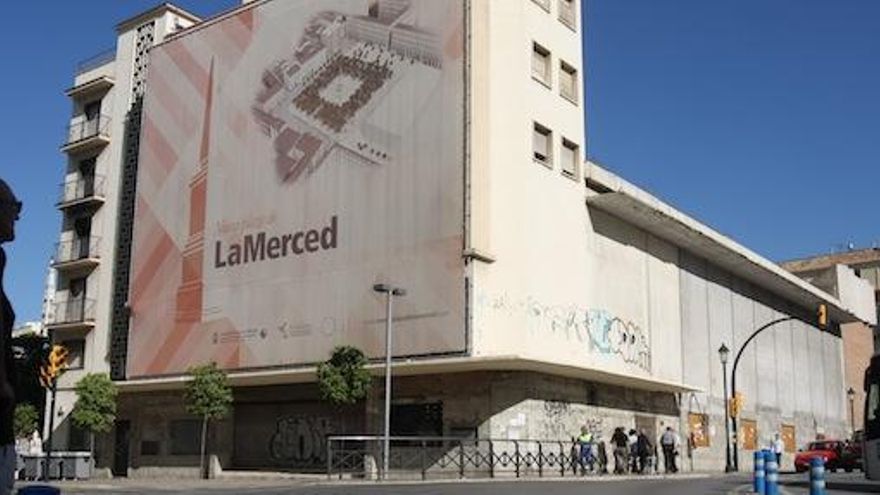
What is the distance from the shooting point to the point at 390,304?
30953 mm

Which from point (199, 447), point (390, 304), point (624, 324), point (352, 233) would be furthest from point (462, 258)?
point (199, 447)

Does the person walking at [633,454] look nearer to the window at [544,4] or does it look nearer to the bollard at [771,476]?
the window at [544,4]

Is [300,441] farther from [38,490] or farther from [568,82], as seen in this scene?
[38,490]

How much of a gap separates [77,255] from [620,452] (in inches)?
1020

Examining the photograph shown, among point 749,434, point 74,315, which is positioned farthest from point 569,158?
point 74,315

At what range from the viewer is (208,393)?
3578cm

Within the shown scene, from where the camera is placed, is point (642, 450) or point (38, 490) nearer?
point (38, 490)

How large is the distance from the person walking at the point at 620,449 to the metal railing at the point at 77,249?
2419 centimetres

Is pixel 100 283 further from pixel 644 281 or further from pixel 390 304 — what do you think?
pixel 644 281

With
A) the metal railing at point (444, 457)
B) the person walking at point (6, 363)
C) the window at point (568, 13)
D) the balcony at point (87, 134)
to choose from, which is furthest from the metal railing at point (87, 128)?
the person walking at point (6, 363)

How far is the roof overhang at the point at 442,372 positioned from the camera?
102 feet

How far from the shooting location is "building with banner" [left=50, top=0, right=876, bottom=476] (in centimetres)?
3278

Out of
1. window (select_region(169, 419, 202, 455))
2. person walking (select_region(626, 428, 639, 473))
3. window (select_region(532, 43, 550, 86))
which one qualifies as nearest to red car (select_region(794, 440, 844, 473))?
person walking (select_region(626, 428, 639, 473))

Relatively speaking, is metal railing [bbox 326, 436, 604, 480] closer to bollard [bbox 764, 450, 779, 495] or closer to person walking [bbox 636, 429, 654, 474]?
person walking [bbox 636, 429, 654, 474]
